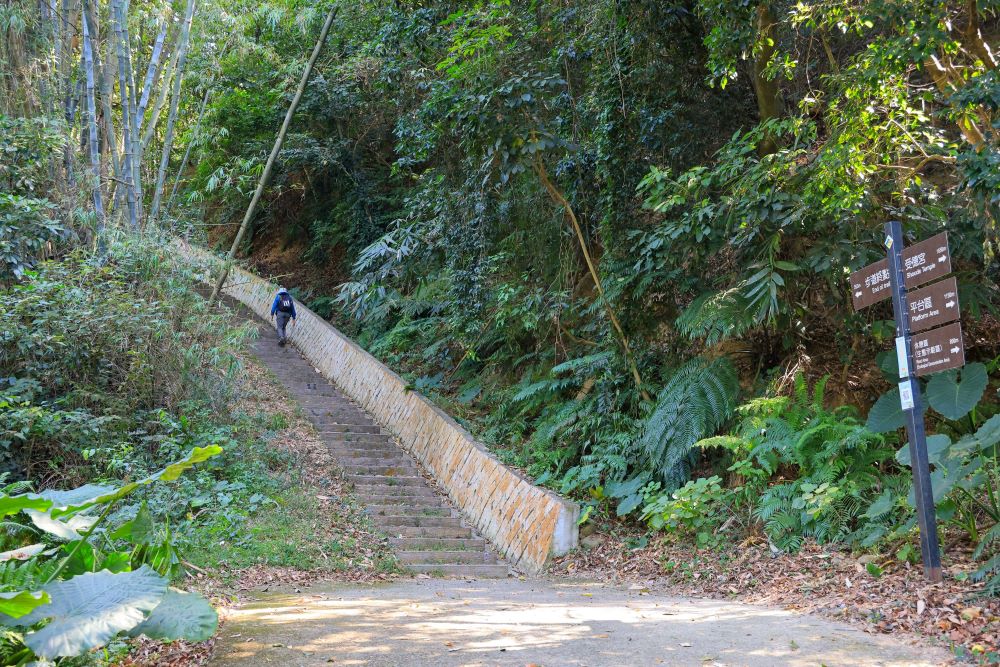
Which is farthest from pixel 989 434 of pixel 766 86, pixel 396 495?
pixel 396 495

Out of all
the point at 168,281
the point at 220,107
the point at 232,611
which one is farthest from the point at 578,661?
the point at 220,107

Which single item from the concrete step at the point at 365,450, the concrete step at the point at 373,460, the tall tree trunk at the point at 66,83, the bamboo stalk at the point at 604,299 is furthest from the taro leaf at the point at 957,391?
the tall tree trunk at the point at 66,83

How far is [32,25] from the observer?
38.7 feet

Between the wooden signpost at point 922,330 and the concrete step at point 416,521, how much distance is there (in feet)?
20.9

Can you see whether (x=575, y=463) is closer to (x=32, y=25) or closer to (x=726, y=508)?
(x=726, y=508)

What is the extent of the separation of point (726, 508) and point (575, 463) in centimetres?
271

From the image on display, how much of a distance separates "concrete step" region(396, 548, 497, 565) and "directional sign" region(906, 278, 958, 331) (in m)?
5.74

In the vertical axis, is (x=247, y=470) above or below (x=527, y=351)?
below

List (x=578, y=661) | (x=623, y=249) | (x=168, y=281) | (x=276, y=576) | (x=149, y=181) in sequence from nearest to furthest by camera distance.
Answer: (x=578, y=661) < (x=276, y=576) < (x=623, y=249) < (x=168, y=281) < (x=149, y=181)

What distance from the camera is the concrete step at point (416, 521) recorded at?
34.5 ft

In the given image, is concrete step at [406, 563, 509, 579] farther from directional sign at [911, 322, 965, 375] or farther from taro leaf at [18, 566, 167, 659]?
taro leaf at [18, 566, 167, 659]

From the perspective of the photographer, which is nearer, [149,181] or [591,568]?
[591,568]

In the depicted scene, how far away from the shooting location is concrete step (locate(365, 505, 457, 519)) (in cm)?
1072

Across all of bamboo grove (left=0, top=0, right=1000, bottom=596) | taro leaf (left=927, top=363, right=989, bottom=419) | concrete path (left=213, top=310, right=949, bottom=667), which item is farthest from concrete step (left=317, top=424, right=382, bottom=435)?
taro leaf (left=927, top=363, right=989, bottom=419)
